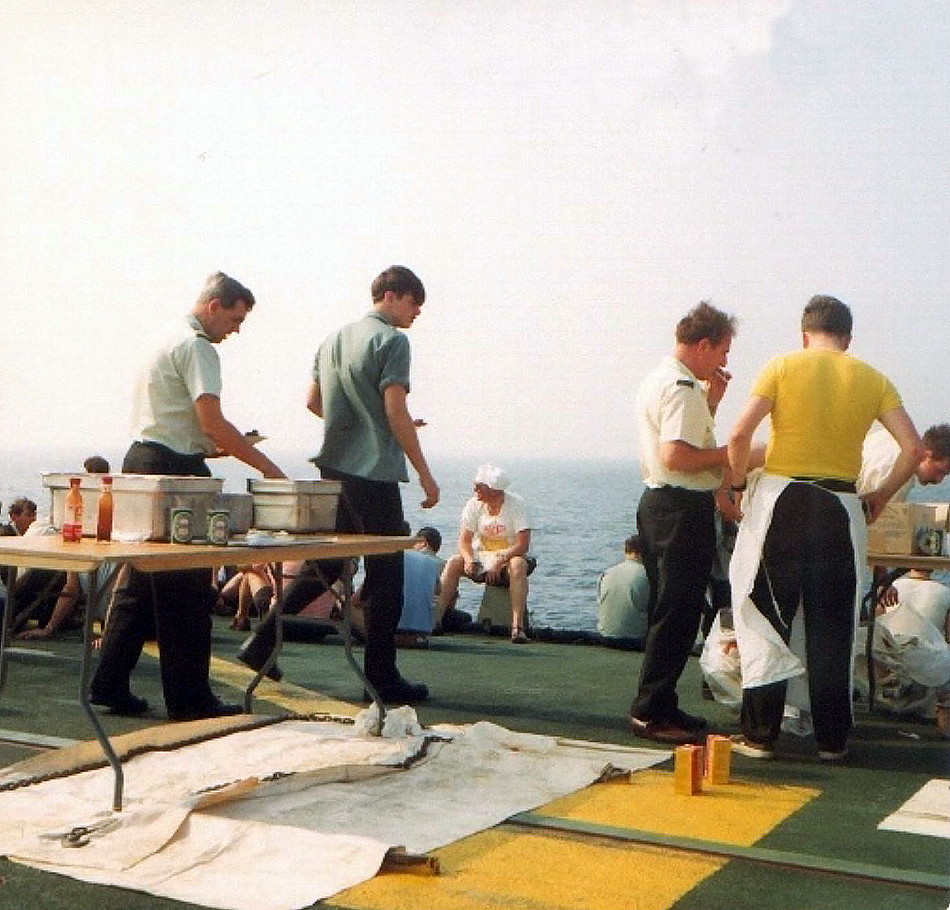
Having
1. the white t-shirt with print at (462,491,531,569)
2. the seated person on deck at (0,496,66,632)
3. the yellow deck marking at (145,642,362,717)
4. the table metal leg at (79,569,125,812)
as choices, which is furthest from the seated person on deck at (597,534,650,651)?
the table metal leg at (79,569,125,812)

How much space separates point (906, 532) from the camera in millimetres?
6012

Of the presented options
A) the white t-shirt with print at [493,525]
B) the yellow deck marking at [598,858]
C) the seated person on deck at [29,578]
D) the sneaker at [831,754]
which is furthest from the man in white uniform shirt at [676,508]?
the white t-shirt with print at [493,525]

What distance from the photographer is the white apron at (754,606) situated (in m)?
5.24

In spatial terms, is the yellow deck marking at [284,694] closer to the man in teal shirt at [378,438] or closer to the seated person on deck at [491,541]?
the man in teal shirt at [378,438]

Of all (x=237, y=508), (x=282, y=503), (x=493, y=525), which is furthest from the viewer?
(x=493, y=525)

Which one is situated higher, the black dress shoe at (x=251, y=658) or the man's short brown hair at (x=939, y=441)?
the man's short brown hair at (x=939, y=441)

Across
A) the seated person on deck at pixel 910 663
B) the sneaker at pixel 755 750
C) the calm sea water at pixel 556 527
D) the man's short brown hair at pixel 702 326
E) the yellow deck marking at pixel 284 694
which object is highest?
the man's short brown hair at pixel 702 326

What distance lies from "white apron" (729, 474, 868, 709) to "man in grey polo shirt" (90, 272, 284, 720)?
1.72 m

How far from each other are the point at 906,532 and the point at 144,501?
10.2 ft

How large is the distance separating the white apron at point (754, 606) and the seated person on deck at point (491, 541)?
426 cm

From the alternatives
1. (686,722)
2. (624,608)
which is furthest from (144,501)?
(624,608)

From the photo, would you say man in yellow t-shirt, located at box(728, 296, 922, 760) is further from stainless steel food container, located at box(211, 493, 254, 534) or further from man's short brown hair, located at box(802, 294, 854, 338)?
stainless steel food container, located at box(211, 493, 254, 534)

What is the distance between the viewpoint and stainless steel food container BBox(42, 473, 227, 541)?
14.4 ft

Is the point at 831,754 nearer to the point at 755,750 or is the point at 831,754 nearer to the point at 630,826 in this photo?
the point at 755,750
